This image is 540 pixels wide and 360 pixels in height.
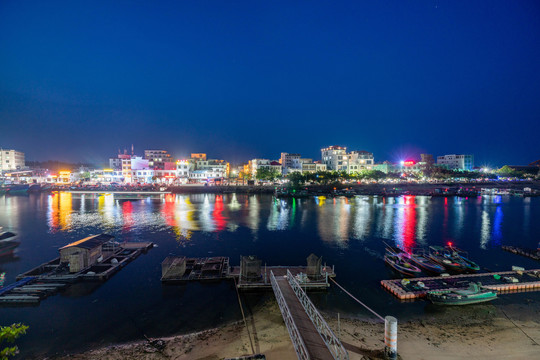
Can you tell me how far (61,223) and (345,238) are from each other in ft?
111

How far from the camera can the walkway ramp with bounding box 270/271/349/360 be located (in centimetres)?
728

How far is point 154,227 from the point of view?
30484mm

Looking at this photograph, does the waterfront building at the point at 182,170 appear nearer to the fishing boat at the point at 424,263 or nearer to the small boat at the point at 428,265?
the fishing boat at the point at 424,263

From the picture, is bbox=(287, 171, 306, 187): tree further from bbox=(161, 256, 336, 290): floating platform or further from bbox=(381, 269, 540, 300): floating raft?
bbox=(381, 269, 540, 300): floating raft

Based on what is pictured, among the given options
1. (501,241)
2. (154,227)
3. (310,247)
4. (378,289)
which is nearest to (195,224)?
(154,227)

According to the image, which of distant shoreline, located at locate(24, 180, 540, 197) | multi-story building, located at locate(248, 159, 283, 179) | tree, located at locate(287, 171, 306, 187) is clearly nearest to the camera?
distant shoreline, located at locate(24, 180, 540, 197)

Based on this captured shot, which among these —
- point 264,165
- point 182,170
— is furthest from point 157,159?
point 264,165

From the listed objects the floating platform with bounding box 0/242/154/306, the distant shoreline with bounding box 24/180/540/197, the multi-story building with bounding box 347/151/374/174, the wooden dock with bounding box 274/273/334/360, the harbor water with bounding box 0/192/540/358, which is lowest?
the harbor water with bounding box 0/192/540/358

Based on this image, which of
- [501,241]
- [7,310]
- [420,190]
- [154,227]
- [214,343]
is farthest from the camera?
[420,190]

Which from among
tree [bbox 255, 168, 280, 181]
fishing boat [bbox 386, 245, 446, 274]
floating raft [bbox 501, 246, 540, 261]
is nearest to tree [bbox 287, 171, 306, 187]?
tree [bbox 255, 168, 280, 181]

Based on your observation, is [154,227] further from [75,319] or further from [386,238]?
[386,238]

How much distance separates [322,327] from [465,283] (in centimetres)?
Answer: 1149

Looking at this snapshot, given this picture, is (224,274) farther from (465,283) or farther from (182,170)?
(182,170)

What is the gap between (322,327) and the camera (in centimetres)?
839
